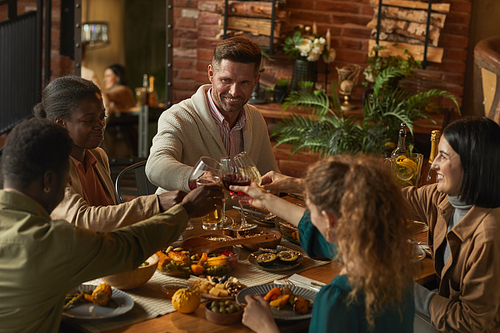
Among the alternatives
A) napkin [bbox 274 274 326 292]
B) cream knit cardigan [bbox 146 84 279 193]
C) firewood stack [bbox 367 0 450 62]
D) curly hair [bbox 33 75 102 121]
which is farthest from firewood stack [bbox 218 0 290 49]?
napkin [bbox 274 274 326 292]

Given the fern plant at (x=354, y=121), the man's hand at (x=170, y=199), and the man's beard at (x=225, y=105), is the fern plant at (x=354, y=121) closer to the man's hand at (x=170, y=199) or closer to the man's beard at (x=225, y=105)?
the man's beard at (x=225, y=105)

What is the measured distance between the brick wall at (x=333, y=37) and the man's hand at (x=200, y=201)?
10.8 feet

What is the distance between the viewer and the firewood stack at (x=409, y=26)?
4.36m

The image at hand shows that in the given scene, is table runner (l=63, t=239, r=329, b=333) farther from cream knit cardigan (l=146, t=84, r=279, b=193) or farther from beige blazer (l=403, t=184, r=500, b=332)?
cream knit cardigan (l=146, t=84, r=279, b=193)

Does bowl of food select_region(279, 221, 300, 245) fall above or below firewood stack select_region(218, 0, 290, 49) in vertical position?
below

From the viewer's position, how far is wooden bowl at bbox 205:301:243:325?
4.34ft

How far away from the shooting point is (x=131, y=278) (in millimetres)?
1476

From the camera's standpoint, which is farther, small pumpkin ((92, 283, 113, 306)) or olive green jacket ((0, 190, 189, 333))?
small pumpkin ((92, 283, 113, 306))

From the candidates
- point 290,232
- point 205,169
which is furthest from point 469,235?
point 205,169

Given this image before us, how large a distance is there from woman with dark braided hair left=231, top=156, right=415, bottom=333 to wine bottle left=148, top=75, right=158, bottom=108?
13.6ft

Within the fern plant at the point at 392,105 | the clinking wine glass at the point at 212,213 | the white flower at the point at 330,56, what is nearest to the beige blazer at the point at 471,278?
the clinking wine glass at the point at 212,213

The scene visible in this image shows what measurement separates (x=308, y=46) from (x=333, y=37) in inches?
16.3

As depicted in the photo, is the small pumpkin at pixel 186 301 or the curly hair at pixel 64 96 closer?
the small pumpkin at pixel 186 301

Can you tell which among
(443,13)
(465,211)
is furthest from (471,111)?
(465,211)
